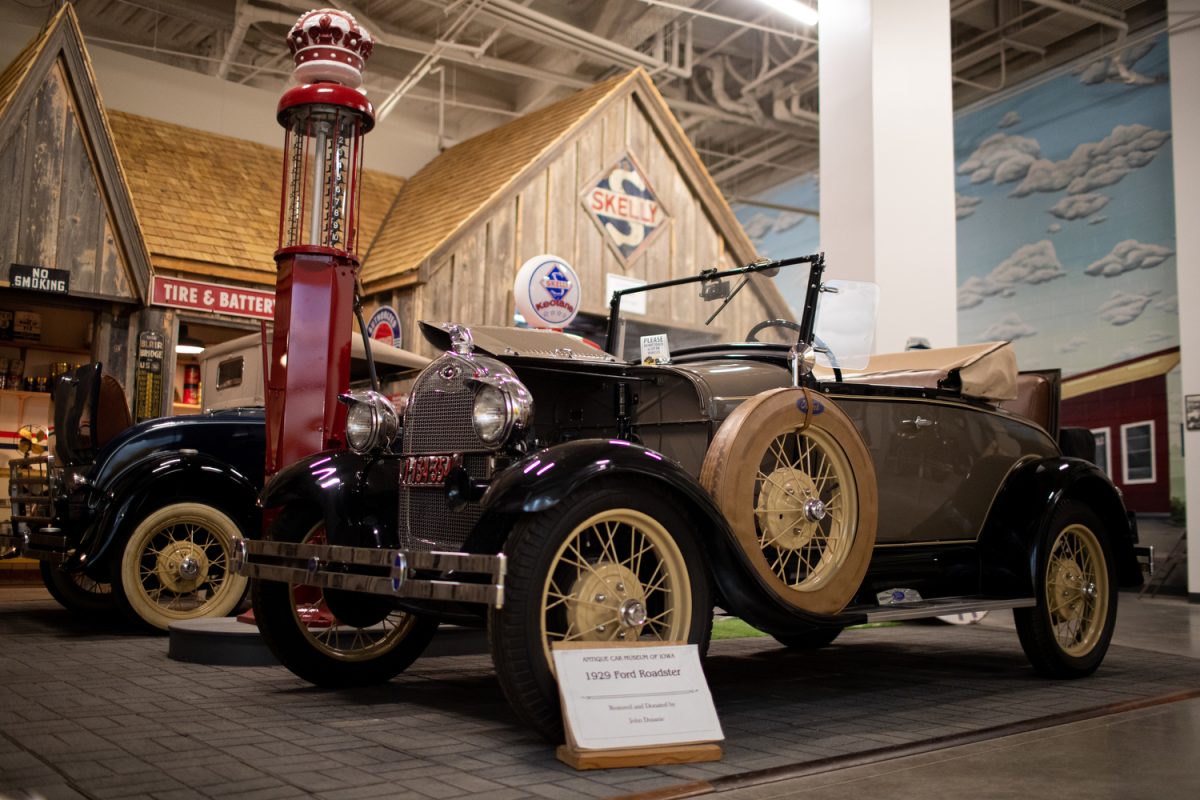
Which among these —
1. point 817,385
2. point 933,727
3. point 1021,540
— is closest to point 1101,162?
point 1021,540

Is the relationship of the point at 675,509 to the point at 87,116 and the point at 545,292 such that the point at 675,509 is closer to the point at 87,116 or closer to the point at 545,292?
the point at 545,292

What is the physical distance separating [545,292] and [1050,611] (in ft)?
12.5

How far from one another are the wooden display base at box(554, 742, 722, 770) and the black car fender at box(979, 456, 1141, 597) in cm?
208

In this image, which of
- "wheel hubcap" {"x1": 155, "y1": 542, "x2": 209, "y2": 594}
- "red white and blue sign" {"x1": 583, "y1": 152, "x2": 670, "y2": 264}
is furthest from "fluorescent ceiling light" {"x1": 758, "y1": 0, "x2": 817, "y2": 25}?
"wheel hubcap" {"x1": 155, "y1": 542, "x2": 209, "y2": 594}

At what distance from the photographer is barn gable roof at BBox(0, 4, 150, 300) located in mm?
8453

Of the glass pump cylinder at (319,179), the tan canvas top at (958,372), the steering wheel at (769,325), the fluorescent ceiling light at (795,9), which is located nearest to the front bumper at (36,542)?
the glass pump cylinder at (319,179)

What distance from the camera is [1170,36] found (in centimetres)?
932

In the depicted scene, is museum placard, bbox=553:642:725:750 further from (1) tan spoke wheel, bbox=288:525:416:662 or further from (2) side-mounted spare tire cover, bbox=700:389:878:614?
(1) tan spoke wheel, bbox=288:525:416:662

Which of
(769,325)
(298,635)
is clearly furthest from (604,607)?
(769,325)

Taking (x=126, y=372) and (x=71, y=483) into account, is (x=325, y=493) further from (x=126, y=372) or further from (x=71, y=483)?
(x=126, y=372)

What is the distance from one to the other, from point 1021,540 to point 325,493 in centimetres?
287

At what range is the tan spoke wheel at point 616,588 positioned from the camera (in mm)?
2947

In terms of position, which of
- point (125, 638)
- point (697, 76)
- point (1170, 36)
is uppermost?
point (697, 76)

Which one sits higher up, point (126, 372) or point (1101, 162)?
point (1101, 162)
